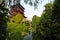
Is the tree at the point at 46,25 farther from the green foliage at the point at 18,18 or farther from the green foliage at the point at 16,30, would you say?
the green foliage at the point at 18,18

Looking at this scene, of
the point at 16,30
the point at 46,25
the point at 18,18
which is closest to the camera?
the point at 46,25

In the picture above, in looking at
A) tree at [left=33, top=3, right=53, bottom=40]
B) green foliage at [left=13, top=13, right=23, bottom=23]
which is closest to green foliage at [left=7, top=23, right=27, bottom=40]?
green foliage at [left=13, top=13, right=23, bottom=23]

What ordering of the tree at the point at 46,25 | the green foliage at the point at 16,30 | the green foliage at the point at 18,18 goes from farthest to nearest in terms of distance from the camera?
the green foliage at the point at 18,18 < the green foliage at the point at 16,30 < the tree at the point at 46,25

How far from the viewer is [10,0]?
359 centimetres

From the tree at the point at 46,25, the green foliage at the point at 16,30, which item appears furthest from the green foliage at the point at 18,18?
the tree at the point at 46,25

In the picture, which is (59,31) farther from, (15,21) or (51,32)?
(15,21)

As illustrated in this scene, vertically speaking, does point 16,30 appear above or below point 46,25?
below

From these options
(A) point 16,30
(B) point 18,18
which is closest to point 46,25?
(A) point 16,30

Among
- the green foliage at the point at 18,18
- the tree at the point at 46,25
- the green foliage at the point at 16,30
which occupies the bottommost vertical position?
the green foliage at the point at 16,30

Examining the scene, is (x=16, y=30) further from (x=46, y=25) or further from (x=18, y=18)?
(x=46, y=25)

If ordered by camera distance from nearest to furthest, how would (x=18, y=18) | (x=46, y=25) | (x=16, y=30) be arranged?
(x=46, y=25), (x=16, y=30), (x=18, y=18)

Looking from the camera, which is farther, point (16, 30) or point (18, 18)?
point (18, 18)

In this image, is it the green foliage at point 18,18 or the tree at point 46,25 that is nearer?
the tree at point 46,25

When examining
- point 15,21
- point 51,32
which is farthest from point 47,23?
point 15,21
